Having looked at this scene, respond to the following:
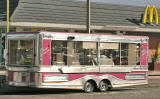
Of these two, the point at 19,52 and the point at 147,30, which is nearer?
the point at 19,52

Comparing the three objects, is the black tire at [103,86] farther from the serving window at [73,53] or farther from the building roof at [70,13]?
the building roof at [70,13]

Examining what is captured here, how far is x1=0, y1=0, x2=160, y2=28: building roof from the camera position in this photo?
3297 cm

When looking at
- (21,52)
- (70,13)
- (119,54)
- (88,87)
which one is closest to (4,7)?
(70,13)

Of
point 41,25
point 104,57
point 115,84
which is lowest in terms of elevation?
point 115,84

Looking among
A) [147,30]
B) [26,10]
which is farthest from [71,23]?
[147,30]

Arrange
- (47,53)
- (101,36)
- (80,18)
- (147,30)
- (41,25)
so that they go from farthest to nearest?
1. (147,30)
2. (80,18)
3. (41,25)
4. (101,36)
5. (47,53)

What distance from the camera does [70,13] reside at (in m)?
36.1

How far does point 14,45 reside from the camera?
17.4 meters

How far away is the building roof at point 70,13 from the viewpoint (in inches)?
1298

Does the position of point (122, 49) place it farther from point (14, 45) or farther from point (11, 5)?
point (11, 5)

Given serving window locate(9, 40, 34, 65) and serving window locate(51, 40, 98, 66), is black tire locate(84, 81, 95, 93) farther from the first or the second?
serving window locate(9, 40, 34, 65)

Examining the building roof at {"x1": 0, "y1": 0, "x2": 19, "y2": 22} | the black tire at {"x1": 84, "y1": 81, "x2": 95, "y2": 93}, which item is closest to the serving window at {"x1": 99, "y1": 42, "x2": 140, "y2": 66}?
the black tire at {"x1": 84, "y1": 81, "x2": 95, "y2": 93}

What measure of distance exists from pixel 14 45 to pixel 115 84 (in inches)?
207

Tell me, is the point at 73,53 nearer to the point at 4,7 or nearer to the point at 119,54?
the point at 119,54
